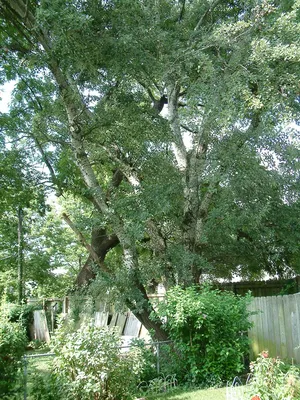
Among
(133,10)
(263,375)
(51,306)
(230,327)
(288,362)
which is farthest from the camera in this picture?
(51,306)

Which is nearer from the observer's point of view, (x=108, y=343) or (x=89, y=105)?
(x=108, y=343)

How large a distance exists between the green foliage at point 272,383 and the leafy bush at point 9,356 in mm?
2838

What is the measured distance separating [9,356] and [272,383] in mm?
3112

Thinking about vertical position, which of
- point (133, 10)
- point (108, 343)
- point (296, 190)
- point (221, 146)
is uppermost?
point (133, 10)

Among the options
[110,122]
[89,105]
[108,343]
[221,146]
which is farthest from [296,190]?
[108,343]

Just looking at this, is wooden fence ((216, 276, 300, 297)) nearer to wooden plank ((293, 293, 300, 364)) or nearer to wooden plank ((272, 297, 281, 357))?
wooden plank ((272, 297, 281, 357))

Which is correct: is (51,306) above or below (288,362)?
above

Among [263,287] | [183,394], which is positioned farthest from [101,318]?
[183,394]

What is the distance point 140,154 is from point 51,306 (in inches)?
352

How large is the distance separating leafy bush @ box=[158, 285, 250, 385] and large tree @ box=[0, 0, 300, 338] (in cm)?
169

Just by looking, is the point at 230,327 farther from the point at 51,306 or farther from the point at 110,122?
the point at 51,306

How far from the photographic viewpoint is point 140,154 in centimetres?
1039

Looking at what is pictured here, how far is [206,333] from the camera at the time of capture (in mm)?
7234

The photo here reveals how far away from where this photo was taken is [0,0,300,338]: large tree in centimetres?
885
